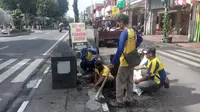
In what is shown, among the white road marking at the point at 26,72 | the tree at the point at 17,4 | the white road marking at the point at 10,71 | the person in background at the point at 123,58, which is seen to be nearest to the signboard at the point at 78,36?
the white road marking at the point at 26,72

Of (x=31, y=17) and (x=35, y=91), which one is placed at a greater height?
(x=31, y=17)

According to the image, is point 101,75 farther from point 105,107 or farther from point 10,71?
point 10,71

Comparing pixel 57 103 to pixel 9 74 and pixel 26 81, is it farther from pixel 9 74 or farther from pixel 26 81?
pixel 9 74

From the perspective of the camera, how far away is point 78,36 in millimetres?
13414

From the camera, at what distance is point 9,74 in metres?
9.29

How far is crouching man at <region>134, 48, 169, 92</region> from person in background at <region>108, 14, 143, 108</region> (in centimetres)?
87

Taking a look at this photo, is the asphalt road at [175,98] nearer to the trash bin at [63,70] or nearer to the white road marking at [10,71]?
the trash bin at [63,70]

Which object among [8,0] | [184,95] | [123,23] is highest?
[8,0]

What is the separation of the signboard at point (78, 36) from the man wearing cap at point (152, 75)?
690cm

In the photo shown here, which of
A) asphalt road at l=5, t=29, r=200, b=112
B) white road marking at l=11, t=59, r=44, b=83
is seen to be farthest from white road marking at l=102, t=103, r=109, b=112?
white road marking at l=11, t=59, r=44, b=83

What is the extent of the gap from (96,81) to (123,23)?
2.25 metres

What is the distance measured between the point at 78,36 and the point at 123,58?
8.15m

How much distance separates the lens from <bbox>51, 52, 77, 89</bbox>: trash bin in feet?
22.8

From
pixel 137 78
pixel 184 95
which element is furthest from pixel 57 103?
pixel 184 95
